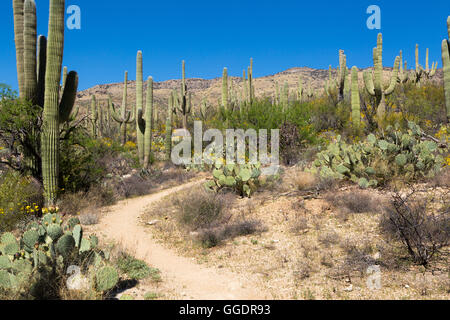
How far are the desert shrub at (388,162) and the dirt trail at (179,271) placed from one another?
4568 millimetres

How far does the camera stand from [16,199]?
7523 millimetres

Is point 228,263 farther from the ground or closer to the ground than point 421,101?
closer to the ground

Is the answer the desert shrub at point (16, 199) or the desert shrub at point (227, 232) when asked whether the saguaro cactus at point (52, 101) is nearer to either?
the desert shrub at point (16, 199)

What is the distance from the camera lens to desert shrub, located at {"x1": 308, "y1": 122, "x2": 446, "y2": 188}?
8.00 meters

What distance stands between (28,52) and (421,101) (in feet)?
56.1

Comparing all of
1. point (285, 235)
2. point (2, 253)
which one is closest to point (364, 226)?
point (285, 235)

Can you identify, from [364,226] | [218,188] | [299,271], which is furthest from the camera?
[218,188]

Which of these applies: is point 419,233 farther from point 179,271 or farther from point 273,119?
point 273,119

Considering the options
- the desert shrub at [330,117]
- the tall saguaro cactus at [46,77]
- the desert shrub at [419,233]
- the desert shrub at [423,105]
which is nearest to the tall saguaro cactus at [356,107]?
the desert shrub at [330,117]

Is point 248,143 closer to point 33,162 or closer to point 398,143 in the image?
point 398,143

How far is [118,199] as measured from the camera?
1108 centimetres

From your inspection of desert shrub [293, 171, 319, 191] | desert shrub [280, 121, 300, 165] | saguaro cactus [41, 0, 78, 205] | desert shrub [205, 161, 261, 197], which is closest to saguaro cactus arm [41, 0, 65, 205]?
saguaro cactus [41, 0, 78, 205]

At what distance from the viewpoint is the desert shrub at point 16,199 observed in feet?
23.7

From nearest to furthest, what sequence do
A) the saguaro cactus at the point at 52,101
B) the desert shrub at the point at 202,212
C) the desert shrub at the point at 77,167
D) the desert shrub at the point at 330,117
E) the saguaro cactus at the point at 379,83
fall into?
the desert shrub at the point at 202,212 → the saguaro cactus at the point at 52,101 → the desert shrub at the point at 77,167 → the saguaro cactus at the point at 379,83 → the desert shrub at the point at 330,117
